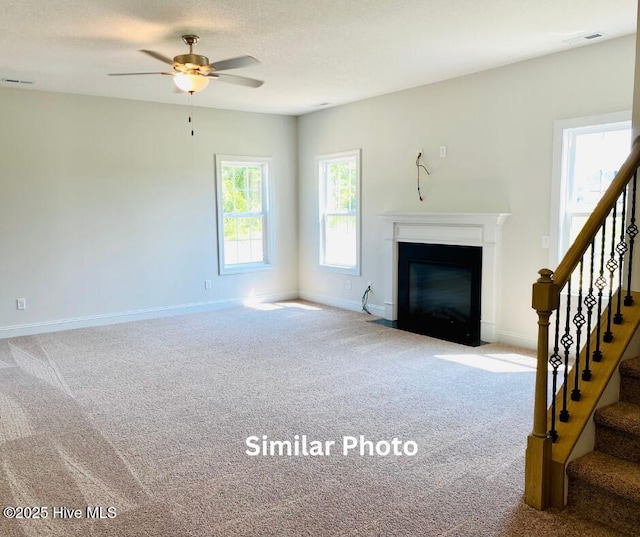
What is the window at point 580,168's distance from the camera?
14.6ft

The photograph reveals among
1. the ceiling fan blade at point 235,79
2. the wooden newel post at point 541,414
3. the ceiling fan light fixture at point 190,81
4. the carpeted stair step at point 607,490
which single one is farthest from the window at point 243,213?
the carpeted stair step at point 607,490

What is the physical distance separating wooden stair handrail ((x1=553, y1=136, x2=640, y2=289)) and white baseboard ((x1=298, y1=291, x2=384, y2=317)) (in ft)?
13.6

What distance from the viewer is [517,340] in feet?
17.1

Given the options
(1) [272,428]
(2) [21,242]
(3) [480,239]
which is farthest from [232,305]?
(1) [272,428]

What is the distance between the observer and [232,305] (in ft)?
24.4

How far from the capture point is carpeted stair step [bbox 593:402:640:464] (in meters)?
2.46

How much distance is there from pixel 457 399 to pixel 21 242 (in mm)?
4881

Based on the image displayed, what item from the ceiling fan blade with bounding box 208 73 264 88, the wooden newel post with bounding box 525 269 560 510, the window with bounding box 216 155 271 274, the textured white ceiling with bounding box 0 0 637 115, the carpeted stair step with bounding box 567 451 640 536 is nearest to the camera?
the carpeted stair step with bounding box 567 451 640 536

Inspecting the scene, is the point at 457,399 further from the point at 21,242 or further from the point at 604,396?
the point at 21,242

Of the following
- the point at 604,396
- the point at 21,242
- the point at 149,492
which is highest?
the point at 21,242

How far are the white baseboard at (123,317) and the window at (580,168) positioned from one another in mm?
4246

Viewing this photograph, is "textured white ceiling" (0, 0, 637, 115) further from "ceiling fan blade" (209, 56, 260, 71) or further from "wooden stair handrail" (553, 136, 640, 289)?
"wooden stair handrail" (553, 136, 640, 289)

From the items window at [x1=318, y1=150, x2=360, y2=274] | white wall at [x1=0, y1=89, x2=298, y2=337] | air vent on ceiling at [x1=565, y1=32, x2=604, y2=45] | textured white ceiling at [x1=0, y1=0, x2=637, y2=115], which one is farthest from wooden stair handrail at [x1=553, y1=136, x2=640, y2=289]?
white wall at [x1=0, y1=89, x2=298, y2=337]

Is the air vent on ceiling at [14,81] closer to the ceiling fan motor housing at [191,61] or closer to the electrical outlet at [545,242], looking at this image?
the ceiling fan motor housing at [191,61]
